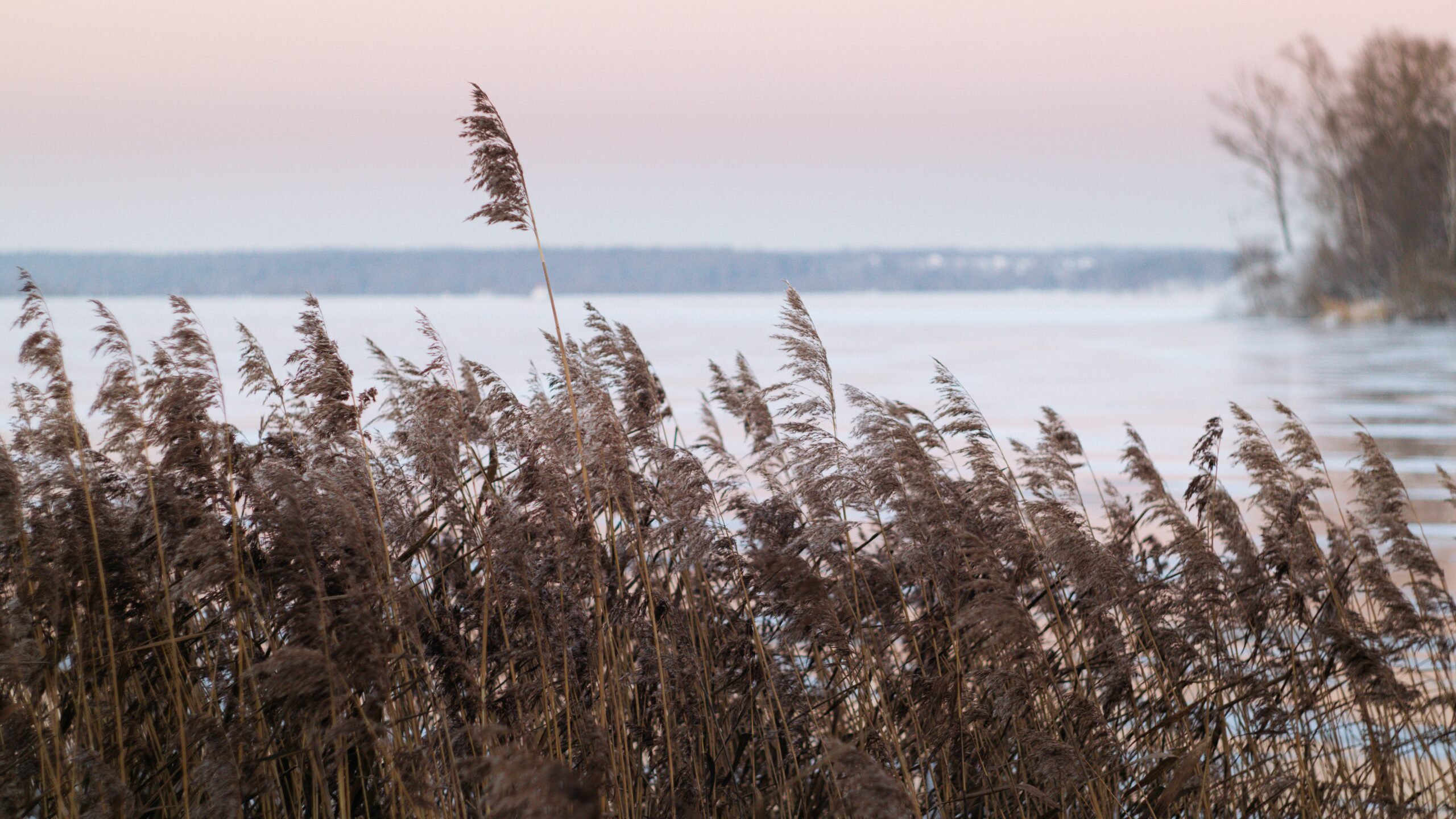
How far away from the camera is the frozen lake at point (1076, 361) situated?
13.5 meters

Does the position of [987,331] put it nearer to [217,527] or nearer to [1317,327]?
[1317,327]

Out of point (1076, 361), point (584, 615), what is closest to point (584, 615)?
point (584, 615)

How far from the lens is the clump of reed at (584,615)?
7.65ft

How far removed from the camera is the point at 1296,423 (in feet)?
12.2

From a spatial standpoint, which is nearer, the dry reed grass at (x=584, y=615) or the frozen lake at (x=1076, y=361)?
the dry reed grass at (x=584, y=615)

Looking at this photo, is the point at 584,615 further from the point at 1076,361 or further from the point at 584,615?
the point at 1076,361

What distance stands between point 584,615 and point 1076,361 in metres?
22.9

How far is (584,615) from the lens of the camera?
9.16ft

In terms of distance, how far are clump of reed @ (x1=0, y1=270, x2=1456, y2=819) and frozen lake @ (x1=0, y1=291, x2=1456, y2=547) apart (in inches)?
18.5

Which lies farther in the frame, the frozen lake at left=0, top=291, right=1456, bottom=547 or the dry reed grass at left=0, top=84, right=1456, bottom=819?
the frozen lake at left=0, top=291, right=1456, bottom=547

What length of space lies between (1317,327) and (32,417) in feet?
123

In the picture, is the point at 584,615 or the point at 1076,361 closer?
the point at 584,615

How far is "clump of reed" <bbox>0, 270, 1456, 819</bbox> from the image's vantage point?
7.65ft

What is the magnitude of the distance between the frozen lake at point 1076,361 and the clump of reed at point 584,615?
470 millimetres
